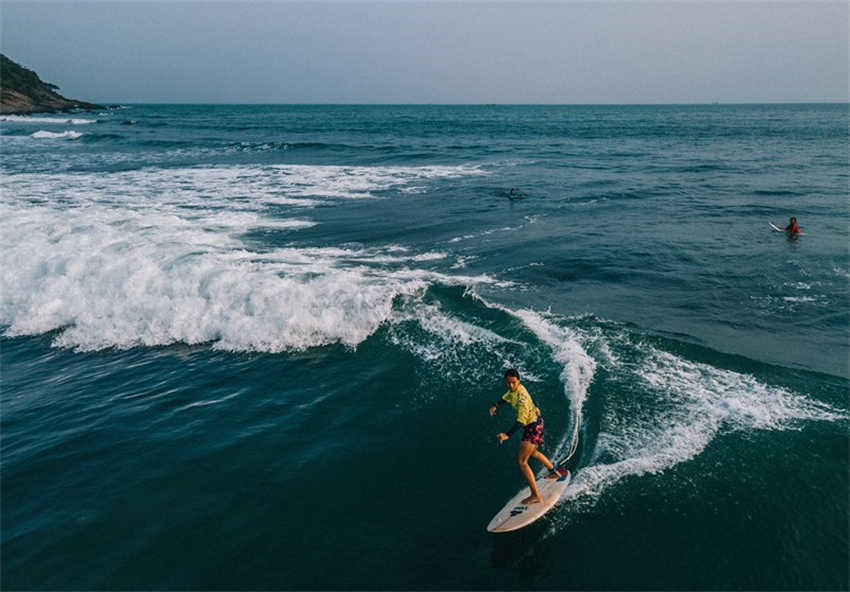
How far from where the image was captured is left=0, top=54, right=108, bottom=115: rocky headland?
130m

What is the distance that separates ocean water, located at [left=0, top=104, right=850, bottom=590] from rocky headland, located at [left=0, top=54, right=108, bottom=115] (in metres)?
140

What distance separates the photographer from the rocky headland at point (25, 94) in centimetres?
13050

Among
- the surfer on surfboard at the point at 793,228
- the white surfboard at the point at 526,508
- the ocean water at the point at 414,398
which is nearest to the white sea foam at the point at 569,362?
the ocean water at the point at 414,398

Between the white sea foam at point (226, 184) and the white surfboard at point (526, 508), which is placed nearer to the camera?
the white surfboard at point (526, 508)

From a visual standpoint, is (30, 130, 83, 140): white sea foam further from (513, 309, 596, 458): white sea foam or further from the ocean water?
(513, 309, 596, 458): white sea foam

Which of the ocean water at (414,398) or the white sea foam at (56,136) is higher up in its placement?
the white sea foam at (56,136)

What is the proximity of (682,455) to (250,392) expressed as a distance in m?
10.5

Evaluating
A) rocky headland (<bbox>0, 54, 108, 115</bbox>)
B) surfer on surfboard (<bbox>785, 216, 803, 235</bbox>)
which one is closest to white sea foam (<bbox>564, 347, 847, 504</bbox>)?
surfer on surfboard (<bbox>785, 216, 803, 235</bbox>)

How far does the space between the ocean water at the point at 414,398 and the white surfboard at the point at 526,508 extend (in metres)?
0.23

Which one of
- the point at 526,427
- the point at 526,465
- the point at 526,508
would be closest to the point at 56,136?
the point at 526,427

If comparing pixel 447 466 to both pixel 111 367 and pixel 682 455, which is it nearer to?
pixel 682 455

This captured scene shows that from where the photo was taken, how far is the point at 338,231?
28203mm

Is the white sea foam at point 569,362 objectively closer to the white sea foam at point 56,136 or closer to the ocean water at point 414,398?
the ocean water at point 414,398

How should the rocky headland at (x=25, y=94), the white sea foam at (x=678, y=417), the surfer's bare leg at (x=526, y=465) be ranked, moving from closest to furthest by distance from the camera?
the surfer's bare leg at (x=526, y=465) < the white sea foam at (x=678, y=417) < the rocky headland at (x=25, y=94)
